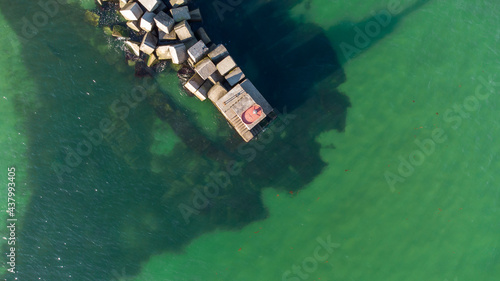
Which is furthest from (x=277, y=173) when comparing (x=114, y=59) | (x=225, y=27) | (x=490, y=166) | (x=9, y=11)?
(x=9, y=11)

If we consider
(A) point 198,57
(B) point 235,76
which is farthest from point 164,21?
(B) point 235,76

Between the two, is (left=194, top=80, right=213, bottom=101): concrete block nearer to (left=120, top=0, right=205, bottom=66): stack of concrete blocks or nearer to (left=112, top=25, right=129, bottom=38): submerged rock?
(left=120, top=0, right=205, bottom=66): stack of concrete blocks

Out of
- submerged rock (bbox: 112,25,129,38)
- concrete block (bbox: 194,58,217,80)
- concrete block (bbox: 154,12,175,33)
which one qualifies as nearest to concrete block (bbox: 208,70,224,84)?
concrete block (bbox: 194,58,217,80)

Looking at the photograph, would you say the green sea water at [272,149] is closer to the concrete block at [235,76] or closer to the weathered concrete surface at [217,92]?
the concrete block at [235,76]

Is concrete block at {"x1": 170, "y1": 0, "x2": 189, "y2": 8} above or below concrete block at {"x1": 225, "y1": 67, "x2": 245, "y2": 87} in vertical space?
above

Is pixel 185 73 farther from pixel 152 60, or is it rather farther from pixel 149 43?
pixel 149 43

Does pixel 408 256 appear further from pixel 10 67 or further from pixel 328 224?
pixel 10 67

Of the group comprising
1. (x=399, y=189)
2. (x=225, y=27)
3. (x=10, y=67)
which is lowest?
(x=399, y=189)
